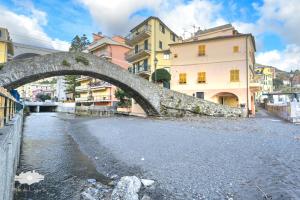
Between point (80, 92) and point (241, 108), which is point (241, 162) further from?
point (80, 92)

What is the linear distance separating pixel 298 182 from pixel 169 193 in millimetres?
2426

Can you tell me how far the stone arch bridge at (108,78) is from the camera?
14.1m

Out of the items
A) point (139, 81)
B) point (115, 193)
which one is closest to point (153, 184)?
point (115, 193)

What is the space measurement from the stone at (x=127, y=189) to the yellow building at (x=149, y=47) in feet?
79.7

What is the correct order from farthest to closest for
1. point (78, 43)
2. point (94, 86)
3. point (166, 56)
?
point (78, 43)
point (94, 86)
point (166, 56)

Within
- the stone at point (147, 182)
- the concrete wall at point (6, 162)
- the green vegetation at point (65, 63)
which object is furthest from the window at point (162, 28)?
the concrete wall at point (6, 162)

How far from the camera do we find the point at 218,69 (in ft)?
81.7

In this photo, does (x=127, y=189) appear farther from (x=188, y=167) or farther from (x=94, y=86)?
(x=94, y=86)

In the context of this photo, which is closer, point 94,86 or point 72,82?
point 94,86

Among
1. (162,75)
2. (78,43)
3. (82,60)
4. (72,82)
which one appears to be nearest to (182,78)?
(162,75)

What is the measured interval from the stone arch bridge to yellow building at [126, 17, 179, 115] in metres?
8.59

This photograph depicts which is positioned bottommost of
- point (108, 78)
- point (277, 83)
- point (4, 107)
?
point (4, 107)

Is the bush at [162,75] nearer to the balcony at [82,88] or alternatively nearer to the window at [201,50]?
the window at [201,50]

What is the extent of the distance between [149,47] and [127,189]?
29.3 meters
